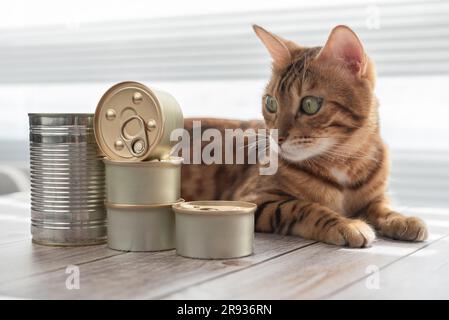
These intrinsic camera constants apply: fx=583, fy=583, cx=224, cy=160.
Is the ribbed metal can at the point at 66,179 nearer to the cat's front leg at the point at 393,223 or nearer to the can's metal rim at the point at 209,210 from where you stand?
the can's metal rim at the point at 209,210

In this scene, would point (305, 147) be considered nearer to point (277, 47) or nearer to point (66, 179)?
point (277, 47)

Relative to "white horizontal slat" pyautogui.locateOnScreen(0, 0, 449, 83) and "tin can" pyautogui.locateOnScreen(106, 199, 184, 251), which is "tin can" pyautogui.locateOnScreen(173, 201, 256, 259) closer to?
"tin can" pyautogui.locateOnScreen(106, 199, 184, 251)

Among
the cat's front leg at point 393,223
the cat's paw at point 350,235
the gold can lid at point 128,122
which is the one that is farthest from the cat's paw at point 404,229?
the gold can lid at point 128,122

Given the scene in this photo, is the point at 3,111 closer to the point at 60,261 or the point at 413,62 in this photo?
the point at 413,62

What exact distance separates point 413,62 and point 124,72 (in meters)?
1.72

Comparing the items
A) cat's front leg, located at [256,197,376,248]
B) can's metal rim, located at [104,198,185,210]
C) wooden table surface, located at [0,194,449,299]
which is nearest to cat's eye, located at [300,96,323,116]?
cat's front leg, located at [256,197,376,248]

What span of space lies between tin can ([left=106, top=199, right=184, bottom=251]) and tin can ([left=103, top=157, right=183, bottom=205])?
0.01 meters

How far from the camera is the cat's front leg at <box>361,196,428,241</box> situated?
1418 mm

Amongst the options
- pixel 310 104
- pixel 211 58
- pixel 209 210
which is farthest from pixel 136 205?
pixel 211 58

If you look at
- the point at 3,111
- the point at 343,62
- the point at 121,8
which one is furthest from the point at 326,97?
the point at 3,111

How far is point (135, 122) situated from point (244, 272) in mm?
397

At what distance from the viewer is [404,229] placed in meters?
1.43

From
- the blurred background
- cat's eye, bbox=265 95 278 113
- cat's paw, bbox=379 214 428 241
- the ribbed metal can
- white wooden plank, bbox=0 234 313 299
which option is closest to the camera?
white wooden plank, bbox=0 234 313 299

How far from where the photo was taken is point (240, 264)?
1148mm
